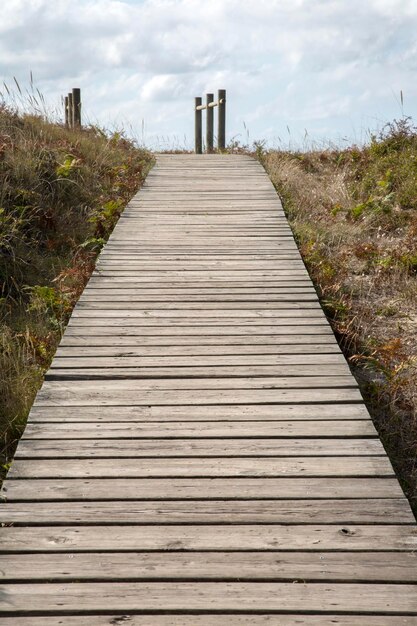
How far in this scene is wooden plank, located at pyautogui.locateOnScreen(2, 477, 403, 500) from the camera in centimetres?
337

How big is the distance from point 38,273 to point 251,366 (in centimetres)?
401

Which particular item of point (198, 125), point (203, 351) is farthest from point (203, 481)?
point (198, 125)

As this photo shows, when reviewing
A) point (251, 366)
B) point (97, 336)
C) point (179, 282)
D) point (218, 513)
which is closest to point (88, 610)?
point (218, 513)

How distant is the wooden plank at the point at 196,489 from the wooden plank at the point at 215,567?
15.2 inches

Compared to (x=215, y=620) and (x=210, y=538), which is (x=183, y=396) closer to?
(x=210, y=538)

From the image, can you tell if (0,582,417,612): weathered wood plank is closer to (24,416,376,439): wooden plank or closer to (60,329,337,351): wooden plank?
(24,416,376,439): wooden plank

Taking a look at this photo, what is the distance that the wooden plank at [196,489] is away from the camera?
3371mm

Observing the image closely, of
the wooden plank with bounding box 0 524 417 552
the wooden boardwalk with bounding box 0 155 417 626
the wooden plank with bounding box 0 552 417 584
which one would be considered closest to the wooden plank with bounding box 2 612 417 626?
the wooden boardwalk with bounding box 0 155 417 626

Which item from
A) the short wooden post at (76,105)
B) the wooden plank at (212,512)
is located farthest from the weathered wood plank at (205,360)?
the short wooden post at (76,105)

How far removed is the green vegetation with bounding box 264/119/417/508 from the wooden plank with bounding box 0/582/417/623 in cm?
164

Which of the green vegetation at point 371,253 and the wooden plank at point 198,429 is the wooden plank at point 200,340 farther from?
the wooden plank at point 198,429

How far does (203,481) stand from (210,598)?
754mm

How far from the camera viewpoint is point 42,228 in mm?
8938

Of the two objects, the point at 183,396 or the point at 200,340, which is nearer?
the point at 183,396
